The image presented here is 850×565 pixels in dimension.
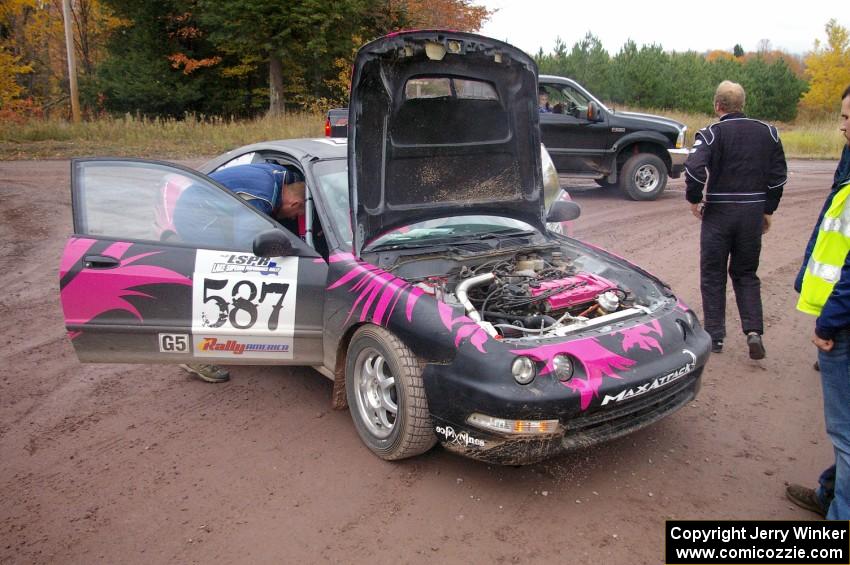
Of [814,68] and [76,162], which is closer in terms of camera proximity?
[76,162]

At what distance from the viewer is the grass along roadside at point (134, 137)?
1547cm

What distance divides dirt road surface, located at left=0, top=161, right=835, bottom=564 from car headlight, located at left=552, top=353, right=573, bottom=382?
2.11 feet

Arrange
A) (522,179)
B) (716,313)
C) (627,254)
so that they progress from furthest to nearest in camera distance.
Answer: (627,254), (716,313), (522,179)

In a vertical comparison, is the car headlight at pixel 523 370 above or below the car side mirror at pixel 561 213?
below

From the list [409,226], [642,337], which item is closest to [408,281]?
[409,226]

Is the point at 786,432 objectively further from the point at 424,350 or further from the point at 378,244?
the point at 378,244

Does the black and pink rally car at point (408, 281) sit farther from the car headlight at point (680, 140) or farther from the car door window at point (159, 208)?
the car headlight at point (680, 140)

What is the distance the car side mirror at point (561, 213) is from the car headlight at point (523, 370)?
2.07m

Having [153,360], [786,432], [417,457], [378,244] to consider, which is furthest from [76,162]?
[786,432]

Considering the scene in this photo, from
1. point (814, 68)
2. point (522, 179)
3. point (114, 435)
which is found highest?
point (814, 68)

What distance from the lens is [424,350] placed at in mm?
3207

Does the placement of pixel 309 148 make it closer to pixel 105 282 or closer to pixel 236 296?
pixel 236 296

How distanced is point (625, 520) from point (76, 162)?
145 inches

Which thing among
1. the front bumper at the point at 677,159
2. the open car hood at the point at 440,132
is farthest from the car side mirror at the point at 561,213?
the front bumper at the point at 677,159
